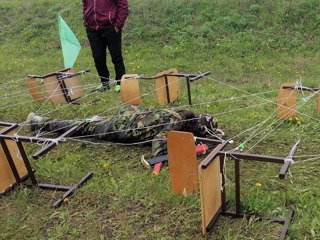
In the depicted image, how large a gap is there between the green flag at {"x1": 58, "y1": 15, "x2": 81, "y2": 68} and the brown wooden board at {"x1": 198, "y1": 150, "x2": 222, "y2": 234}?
353 centimetres

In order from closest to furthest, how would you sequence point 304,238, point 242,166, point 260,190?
1. point 304,238
2. point 260,190
3. point 242,166

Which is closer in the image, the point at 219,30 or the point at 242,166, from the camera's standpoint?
the point at 242,166

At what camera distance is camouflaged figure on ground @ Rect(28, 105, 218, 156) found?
11.6ft

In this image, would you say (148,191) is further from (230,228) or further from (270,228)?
(270,228)

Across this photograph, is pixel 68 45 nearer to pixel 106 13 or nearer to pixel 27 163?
pixel 106 13

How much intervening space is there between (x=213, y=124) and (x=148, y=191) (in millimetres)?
973

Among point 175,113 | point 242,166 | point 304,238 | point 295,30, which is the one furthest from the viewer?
point 295,30

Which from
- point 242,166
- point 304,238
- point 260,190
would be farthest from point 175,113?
point 304,238

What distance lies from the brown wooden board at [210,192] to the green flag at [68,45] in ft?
11.6

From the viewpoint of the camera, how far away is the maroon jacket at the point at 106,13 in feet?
16.9

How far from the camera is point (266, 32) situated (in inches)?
315

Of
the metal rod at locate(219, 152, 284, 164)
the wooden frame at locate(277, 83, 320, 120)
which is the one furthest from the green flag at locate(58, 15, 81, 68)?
the metal rod at locate(219, 152, 284, 164)

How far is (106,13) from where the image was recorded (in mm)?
5164

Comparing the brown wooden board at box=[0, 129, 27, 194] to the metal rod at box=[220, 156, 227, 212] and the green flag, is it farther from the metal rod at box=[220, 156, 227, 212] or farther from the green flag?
the green flag
